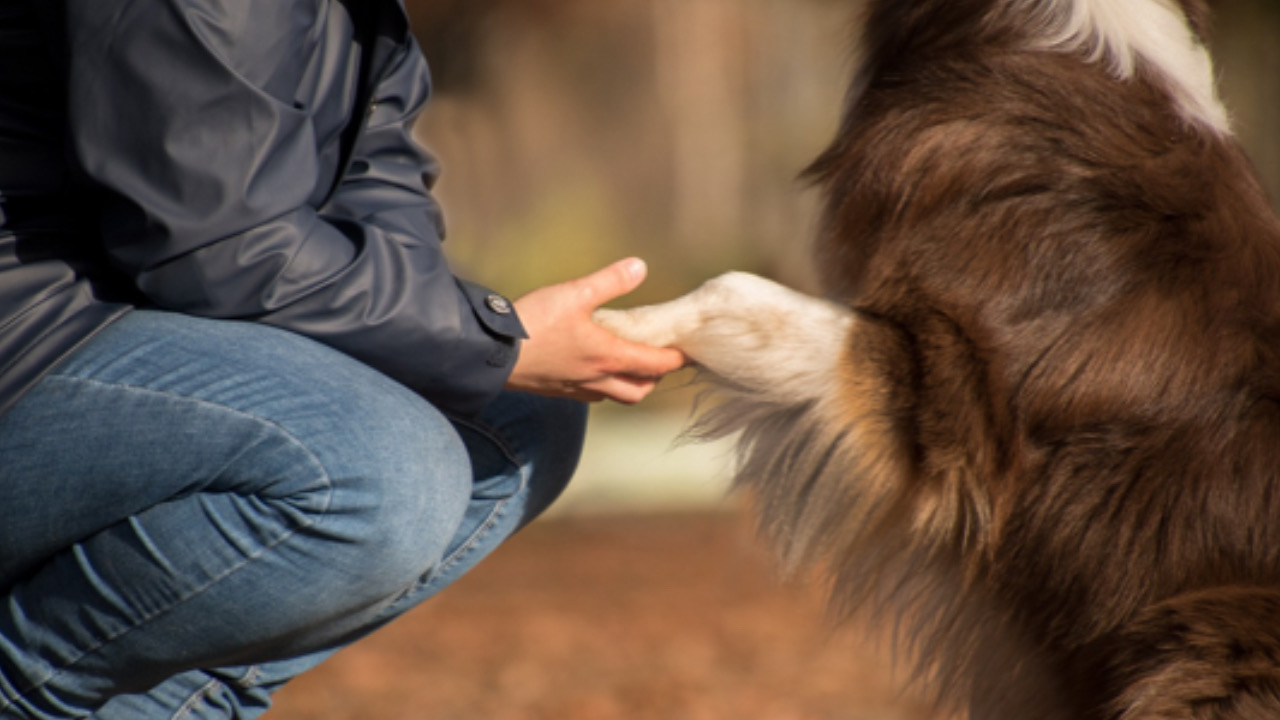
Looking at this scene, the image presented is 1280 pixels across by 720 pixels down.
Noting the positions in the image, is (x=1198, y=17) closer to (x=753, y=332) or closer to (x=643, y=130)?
(x=753, y=332)

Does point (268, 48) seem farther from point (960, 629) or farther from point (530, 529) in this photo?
point (530, 529)

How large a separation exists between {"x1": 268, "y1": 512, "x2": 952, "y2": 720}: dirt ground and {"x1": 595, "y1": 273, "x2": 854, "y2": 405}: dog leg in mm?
1370

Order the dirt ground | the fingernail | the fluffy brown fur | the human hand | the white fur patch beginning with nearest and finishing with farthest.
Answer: the fluffy brown fur
the human hand
the fingernail
the white fur patch
the dirt ground

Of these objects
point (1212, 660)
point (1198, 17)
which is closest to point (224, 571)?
point (1212, 660)

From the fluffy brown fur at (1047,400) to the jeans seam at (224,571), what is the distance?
95cm

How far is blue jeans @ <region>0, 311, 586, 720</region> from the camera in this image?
1897mm

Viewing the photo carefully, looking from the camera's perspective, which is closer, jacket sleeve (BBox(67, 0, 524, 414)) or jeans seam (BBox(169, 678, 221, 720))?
jacket sleeve (BBox(67, 0, 524, 414))

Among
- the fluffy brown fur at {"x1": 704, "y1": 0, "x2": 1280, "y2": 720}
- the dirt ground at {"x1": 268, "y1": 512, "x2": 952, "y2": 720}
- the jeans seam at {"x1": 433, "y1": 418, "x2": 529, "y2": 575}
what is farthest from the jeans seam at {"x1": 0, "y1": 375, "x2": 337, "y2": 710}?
the dirt ground at {"x1": 268, "y1": 512, "x2": 952, "y2": 720}

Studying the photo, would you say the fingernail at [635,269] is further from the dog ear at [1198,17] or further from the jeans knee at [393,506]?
the dog ear at [1198,17]

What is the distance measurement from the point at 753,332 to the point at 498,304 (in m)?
0.59

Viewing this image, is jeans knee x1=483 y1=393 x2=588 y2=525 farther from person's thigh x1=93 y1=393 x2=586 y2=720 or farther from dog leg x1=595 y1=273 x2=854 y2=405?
dog leg x1=595 y1=273 x2=854 y2=405

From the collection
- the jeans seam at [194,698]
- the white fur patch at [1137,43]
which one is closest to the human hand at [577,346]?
the jeans seam at [194,698]

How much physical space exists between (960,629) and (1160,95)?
3.39ft

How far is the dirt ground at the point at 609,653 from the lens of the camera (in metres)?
4.40
